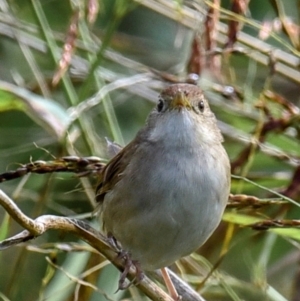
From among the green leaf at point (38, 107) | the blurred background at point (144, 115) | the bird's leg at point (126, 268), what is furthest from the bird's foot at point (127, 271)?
the green leaf at point (38, 107)

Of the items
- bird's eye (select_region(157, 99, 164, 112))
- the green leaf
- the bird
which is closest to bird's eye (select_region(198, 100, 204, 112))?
the bird

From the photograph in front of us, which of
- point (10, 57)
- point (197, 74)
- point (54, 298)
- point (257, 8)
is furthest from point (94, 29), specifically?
point (54, 298)

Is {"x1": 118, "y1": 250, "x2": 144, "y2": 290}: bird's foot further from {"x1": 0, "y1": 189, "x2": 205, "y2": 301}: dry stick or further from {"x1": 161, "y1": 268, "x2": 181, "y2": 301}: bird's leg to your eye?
{"x1": 161, "y1": 268, "x2": 181, "y2": 301}: bird's leg

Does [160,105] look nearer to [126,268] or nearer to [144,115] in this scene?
[126,268]

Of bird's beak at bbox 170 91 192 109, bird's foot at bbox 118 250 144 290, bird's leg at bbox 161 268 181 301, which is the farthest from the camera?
bird's leg at bbox 161 268 181 301

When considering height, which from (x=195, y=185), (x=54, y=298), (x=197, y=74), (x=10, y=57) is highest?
(x=197, y=74)

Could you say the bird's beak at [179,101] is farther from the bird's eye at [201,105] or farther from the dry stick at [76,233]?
the dry stick at [76,233]

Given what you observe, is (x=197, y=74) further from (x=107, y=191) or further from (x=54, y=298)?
(x=54, y=298)
